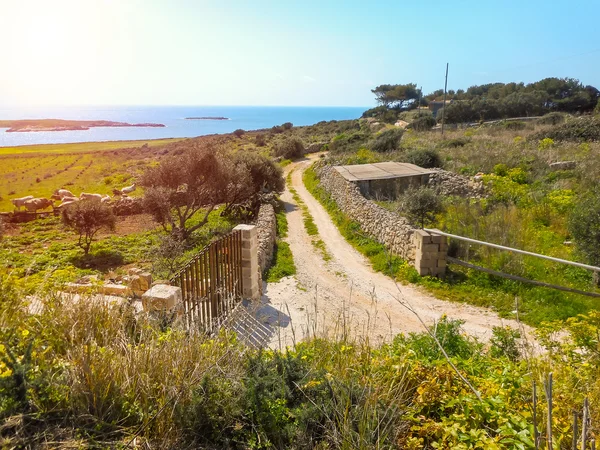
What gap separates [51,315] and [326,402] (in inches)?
113

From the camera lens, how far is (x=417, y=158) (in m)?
24.0

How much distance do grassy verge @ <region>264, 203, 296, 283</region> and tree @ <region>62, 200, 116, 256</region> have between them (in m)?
7.63

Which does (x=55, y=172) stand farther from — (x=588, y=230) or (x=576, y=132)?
(x=576, y=132)

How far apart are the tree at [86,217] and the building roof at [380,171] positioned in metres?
11.2

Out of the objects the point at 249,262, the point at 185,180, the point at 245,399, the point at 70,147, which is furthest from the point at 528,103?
the point at 70,147

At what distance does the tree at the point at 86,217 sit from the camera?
52.9 feet

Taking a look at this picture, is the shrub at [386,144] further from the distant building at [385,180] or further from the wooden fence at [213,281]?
the wooden fence at [213,281]

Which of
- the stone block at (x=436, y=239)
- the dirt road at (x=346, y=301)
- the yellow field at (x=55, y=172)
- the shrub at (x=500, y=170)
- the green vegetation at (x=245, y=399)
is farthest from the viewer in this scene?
the yellow field at (x=55, y=172)

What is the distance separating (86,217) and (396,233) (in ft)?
41.4

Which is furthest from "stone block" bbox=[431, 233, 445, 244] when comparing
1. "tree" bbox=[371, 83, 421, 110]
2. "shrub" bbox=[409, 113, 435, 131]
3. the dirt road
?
"tree" bbox=[371, 83, 421, 110]

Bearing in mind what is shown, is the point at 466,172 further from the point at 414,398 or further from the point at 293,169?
the point at 414,398

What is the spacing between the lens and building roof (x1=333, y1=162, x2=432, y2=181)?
19.6m

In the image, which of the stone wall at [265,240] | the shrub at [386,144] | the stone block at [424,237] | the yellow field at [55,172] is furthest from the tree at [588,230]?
the yellow field at [55,172]

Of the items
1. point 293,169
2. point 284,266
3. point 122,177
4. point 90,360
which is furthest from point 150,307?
point 122,177
